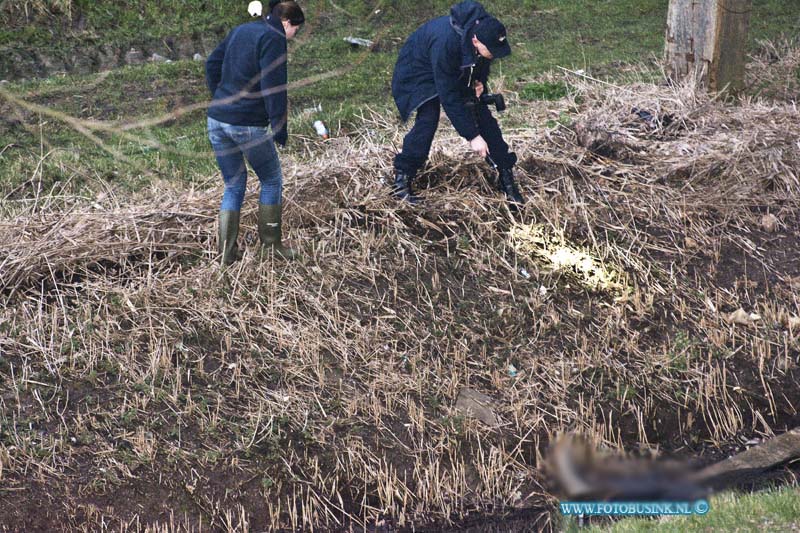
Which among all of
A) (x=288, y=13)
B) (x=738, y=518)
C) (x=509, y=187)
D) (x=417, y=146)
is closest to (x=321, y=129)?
(x=417, y=146)

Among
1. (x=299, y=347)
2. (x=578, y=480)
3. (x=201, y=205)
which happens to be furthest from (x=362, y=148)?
(x=578, y=480)

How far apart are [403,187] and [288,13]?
5.91ft

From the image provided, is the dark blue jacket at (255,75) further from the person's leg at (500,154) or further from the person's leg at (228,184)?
the person's leg at (500,154)

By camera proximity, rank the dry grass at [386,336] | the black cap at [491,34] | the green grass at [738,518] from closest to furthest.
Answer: the green grass at [738,518]
the dry grass at [386,336]
the black cap at [491,34]

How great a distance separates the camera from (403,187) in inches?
274

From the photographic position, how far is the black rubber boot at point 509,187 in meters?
6.97

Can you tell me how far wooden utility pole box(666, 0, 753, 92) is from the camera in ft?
27.9

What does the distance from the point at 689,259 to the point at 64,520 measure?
4.47 meters

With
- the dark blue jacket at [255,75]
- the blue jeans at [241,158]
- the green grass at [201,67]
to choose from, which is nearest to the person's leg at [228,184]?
the blue jeans at [241,158]

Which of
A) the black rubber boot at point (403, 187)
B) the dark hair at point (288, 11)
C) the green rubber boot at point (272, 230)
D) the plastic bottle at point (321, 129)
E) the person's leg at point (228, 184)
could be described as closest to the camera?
the dark hair at point (288, 11)

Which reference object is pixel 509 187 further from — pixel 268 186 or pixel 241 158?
pixel 241 158

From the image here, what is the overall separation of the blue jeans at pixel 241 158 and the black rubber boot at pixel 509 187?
1699mm

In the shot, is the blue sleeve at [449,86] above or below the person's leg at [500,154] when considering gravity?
above

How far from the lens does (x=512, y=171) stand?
714 cm
